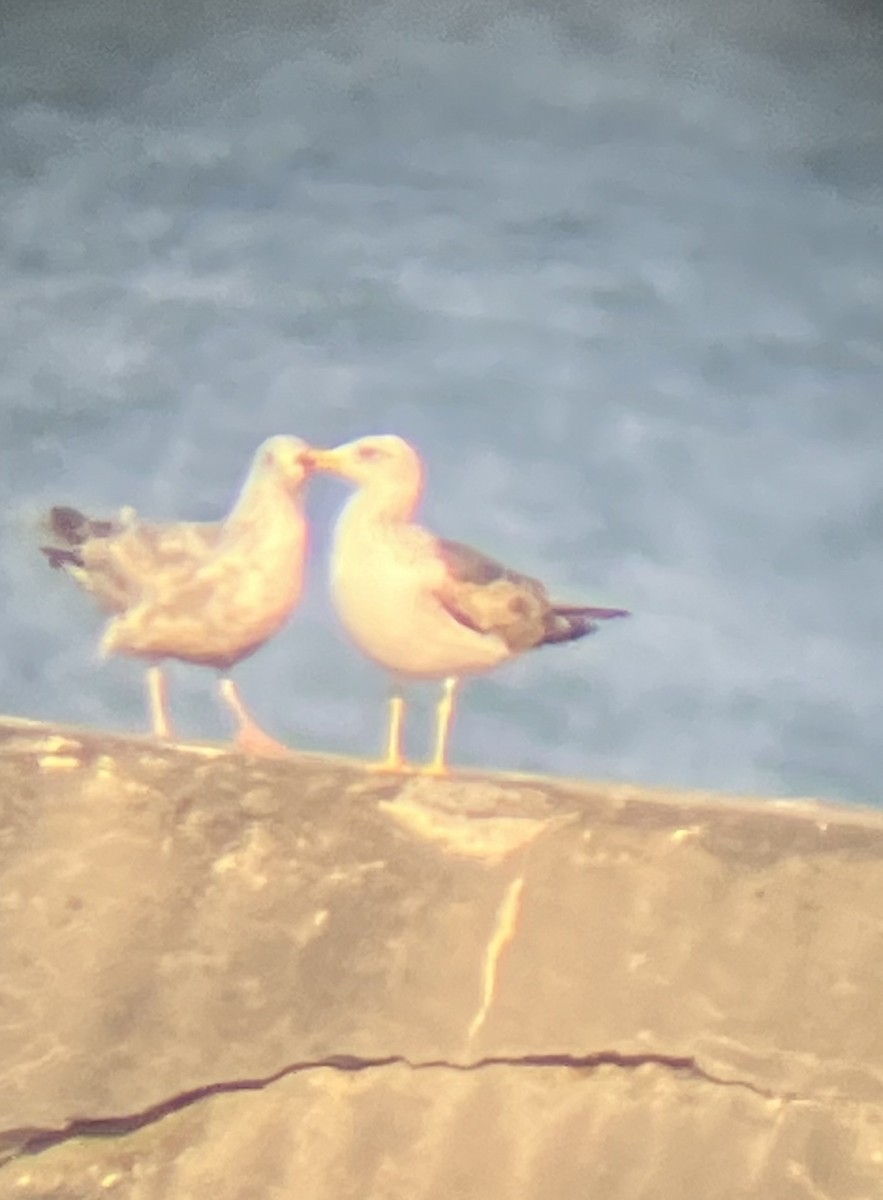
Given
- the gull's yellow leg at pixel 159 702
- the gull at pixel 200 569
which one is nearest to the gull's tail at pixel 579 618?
the gull at pixel 200 569

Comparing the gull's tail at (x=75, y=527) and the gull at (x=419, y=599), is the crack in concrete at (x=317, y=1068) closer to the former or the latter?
the gull at (x=419, y=599)

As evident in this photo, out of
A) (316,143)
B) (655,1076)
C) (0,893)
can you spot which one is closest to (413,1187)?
(655,1076)

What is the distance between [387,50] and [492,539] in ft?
2.33

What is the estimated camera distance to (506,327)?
1.98m

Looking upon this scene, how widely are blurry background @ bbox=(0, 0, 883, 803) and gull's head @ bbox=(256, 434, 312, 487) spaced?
3cm

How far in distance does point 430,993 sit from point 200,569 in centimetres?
58

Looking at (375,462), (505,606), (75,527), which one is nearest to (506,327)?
(375,462)

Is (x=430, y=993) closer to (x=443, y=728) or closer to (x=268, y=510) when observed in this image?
(x=443, y=728)

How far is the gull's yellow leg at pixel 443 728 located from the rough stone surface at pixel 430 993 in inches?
2.6

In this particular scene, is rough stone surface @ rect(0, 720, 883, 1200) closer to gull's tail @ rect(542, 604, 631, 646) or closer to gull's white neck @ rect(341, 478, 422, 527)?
gull's tail @ rect(542, 604, 631, 646)

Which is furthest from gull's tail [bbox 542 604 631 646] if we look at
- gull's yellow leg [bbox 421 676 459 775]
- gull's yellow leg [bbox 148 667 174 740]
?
gull's yellow leg [bbox 148 667 174 740]

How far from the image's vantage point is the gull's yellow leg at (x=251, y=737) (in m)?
1.83

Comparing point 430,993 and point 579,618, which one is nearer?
point 430,993

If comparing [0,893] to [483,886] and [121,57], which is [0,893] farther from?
[121,57]
